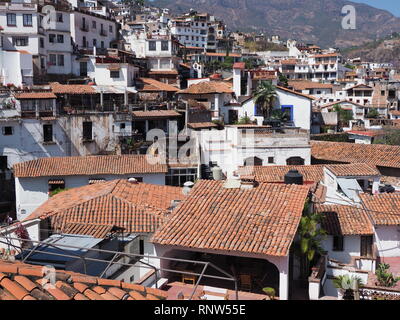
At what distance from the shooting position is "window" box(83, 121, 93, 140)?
3594 cm

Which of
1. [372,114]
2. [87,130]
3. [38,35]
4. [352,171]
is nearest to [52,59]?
[38,35]

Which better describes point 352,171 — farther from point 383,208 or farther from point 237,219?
point 237,219

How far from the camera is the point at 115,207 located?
19.3 metres

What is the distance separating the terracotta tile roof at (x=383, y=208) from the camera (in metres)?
18.1

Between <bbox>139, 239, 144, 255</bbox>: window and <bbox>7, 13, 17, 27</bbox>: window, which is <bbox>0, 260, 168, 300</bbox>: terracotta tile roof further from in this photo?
<bbox>7, 13, 17, 27</bbox>: window

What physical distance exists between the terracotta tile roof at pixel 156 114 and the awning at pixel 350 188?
1964 cm

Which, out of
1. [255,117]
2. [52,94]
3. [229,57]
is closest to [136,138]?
[52,94]

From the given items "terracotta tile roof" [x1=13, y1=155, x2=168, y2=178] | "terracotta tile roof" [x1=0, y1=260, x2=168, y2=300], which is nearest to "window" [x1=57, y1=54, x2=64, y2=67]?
"terracotta tile roof" [x1=13, y1=155, x2=168, y2=178]

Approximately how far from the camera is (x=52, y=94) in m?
34.9

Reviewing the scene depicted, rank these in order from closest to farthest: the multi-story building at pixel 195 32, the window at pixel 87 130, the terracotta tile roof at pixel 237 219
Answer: the terracotta tile roof at pixel 237 219 < the window at pixel 87 130 < the multi-story building at pixel 195 32

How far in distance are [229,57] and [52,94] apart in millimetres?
57152

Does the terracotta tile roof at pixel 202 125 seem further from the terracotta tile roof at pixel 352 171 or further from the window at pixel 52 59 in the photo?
the window at pixel 52 59

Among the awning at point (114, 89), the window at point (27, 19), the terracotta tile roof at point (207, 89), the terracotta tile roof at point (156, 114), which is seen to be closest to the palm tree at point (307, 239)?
the terracotta tile roof at point (156, 114)
